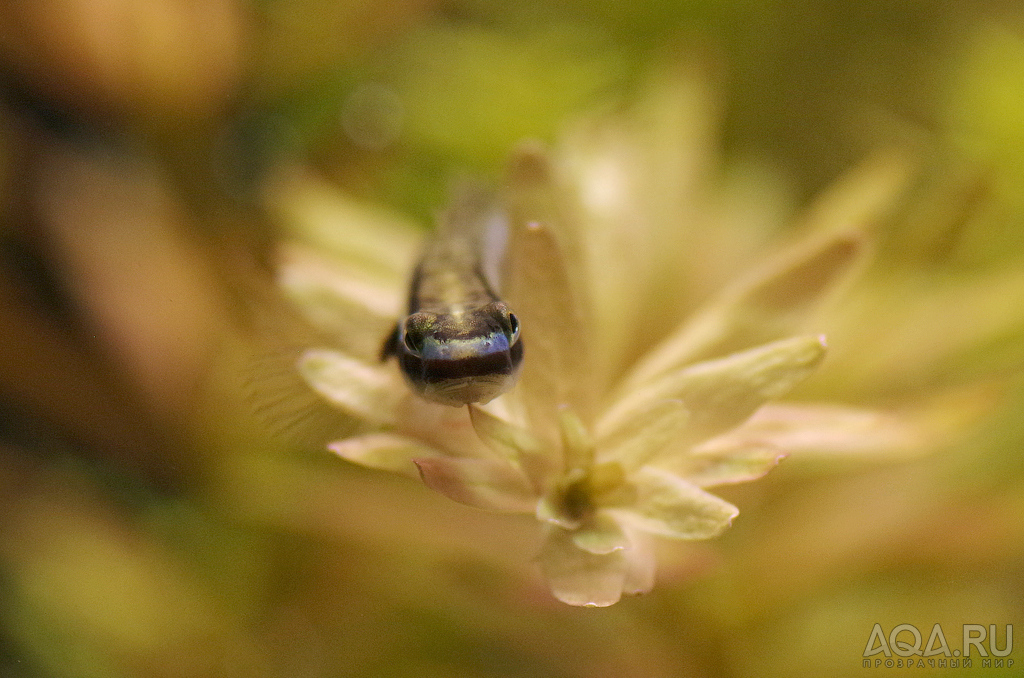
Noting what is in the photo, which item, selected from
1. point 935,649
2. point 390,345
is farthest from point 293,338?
point 935,649

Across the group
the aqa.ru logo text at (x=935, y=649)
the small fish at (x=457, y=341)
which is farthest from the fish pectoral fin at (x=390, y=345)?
the aqa.ru logo text at (x=935, y=649)

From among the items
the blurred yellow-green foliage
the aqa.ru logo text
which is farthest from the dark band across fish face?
the aqa.ru logo text

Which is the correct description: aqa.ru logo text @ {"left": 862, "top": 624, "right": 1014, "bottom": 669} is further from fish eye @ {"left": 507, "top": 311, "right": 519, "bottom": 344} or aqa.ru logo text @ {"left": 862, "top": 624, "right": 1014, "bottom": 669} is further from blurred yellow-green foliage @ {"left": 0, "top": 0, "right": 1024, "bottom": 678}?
fish eye @ {"left": 507, "top": 311, "right": 519, "bottom": 344}

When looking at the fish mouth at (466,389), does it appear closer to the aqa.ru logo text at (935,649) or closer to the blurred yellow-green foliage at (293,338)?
the blurred yellow-green foliage at (293,338)

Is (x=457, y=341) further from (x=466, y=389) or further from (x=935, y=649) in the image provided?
(x=935, y=649)

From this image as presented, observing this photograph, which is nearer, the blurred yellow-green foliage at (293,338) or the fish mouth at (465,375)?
the fish mouth at (465,375)

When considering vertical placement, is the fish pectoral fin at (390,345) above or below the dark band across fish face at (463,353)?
above
